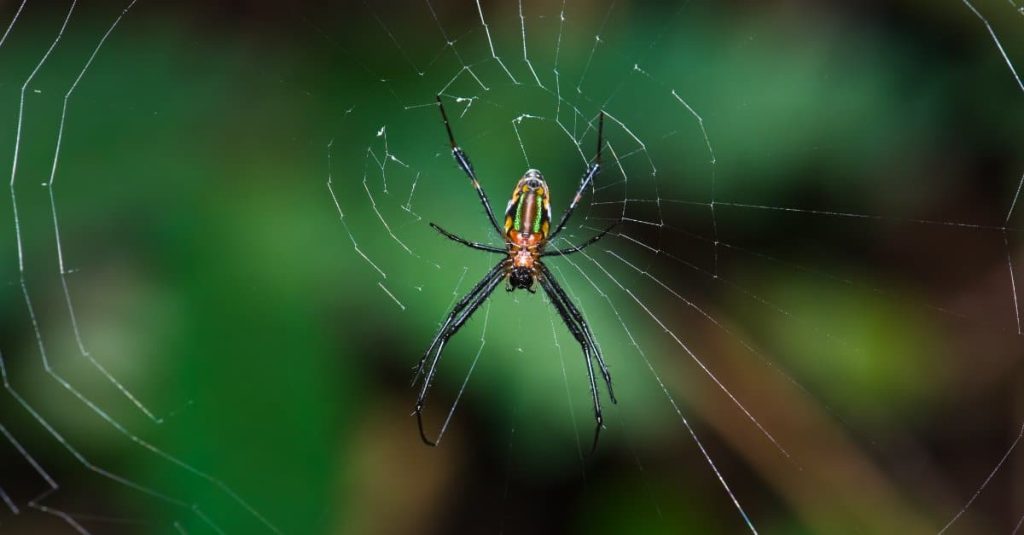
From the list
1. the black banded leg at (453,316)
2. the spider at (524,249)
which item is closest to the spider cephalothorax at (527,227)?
the spider at (524,249)

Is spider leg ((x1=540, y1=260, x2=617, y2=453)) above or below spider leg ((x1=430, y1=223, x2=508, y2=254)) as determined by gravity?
below

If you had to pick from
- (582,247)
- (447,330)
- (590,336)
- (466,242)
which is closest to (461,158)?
(466,242)

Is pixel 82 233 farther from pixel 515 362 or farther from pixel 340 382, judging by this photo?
pixel 515 362

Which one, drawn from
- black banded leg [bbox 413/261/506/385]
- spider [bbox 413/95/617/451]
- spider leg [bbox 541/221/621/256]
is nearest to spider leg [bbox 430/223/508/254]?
spider [bbox 413/95/617/451]

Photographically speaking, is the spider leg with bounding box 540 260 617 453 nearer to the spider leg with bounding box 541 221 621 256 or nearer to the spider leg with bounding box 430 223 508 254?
the spider leg with bounding box 541 221 621 256

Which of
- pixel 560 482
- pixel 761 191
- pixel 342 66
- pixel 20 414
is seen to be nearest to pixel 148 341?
pixel 20 414

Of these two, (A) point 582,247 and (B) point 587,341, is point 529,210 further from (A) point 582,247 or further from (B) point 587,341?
(B) point 587,341
